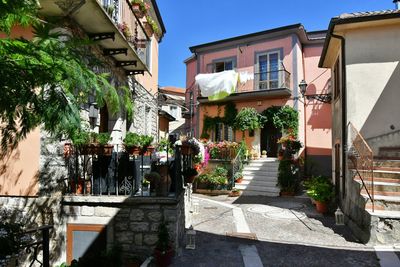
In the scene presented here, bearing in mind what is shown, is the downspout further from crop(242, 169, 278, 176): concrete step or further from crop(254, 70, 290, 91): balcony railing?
crop(254, 70, 290, 91): balcony railing

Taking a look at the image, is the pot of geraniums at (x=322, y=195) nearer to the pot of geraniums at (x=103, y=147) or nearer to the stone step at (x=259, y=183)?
the stone step at (x=259, y=183)

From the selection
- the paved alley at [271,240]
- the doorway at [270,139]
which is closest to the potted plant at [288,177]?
the paved alley at [271,240]

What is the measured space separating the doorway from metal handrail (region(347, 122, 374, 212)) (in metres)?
9.15

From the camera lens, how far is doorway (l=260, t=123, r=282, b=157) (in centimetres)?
1789

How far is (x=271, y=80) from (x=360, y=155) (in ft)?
36.4

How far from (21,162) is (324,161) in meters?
14.9

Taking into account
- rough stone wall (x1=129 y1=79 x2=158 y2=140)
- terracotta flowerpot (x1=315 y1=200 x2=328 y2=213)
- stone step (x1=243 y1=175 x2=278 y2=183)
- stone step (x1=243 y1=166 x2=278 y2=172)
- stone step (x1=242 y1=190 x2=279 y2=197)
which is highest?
rough stone wall (x1=129 y1=79 x2=158 y2=140)

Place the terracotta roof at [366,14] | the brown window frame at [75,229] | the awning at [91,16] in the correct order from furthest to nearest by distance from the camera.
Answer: the terracotta roof at [366,14] < the brown window frame at [75,229] < the awning at [91,16]

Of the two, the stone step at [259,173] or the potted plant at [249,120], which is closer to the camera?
the stone step at [259,173]

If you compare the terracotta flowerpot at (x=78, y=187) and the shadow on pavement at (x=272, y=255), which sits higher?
the terracotta flowerpot at (x=78, y=187)

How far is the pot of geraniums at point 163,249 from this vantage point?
5.09 m

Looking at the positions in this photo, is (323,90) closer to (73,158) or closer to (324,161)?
(324,161)

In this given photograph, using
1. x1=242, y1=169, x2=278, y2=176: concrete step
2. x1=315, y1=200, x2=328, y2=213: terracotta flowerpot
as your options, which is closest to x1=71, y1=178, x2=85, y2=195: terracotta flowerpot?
x1=315, y1=200, x2=328, y2=213: terracotta flowerpot

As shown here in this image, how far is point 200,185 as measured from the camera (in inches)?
539
